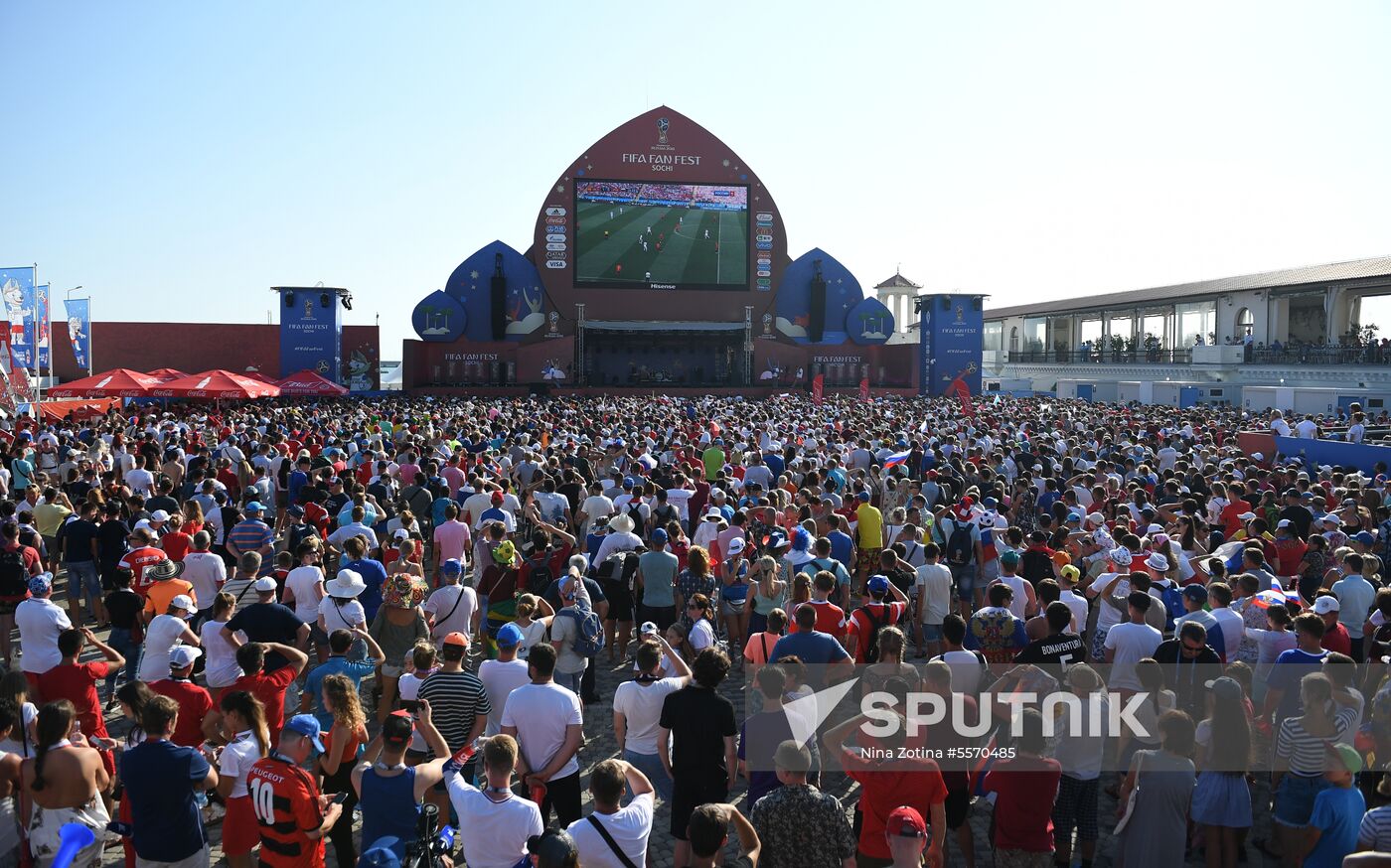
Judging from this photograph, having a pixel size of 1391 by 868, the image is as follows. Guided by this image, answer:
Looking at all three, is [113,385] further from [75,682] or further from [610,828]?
[610,828]

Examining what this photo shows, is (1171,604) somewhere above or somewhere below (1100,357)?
below

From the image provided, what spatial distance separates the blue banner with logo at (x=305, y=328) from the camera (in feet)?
129

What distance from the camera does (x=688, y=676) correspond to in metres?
5.25

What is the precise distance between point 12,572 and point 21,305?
51.6 ft

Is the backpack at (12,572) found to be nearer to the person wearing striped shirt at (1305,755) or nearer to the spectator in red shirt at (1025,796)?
the spectator in red shirt at (1025,796)

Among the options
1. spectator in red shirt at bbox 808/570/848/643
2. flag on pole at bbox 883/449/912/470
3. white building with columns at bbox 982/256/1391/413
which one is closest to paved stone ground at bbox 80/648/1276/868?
spectator in red shirt at bbox 808/570/848/643

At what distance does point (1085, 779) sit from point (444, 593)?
4.40 meters

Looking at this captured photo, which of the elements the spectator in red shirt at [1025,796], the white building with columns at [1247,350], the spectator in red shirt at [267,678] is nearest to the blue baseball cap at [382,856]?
the spectator in red shirt at [267,678]

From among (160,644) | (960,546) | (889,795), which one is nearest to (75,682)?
(160,644)

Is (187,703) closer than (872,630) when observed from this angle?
Yes

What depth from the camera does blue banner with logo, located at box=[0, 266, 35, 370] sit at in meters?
20.4

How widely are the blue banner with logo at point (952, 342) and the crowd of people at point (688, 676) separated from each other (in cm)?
3143

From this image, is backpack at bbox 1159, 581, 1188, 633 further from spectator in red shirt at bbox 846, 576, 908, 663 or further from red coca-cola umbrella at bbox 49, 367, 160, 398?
red coca-cola umbrella at bbox 49, 367, 160, 398

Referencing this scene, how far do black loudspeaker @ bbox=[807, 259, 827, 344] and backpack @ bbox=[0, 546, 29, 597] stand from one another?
127ft
